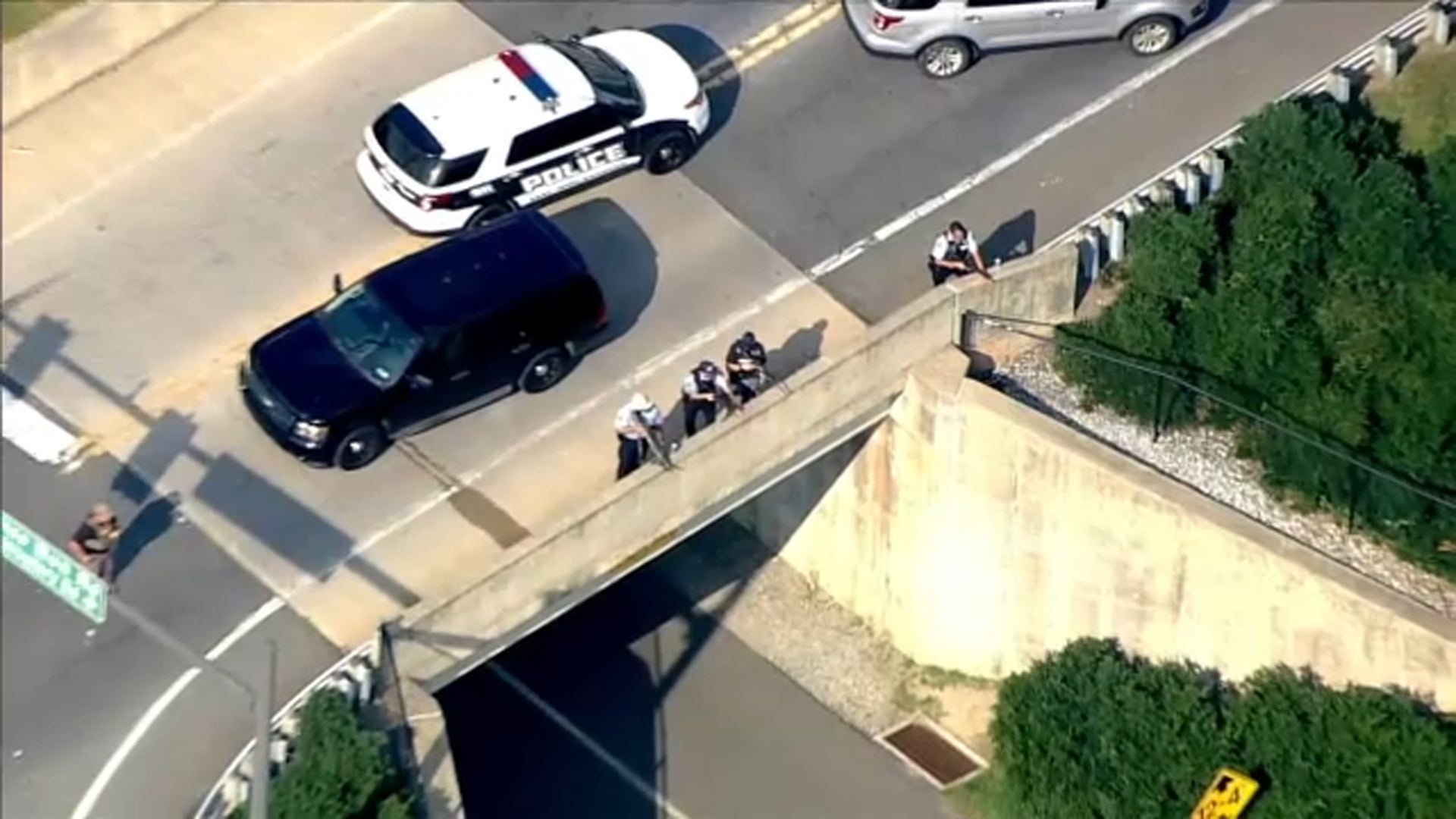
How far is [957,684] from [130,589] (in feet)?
33.7

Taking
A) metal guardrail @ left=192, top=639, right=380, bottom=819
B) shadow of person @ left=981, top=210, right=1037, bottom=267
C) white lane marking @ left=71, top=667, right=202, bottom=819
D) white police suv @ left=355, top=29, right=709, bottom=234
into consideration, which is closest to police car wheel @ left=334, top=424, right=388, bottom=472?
metal guardrail @ left=192, top=639, right=380, bottom=819

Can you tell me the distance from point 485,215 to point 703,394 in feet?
12.6

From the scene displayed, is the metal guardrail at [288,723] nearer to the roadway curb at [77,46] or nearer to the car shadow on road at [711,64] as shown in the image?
the car shadow on road at [711,64]

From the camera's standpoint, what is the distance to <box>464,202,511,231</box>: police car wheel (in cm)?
3309

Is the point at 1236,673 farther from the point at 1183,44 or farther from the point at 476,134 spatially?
the point at 476,134

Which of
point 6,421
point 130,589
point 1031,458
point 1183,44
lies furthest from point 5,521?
point 1183,44

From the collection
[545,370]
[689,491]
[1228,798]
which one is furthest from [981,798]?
[545,370]

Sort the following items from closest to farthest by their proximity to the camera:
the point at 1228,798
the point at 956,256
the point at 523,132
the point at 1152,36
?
1. the point at 1228,798
2. the point at 956,256
3. the point at 523,132
4. the point at 1152,36

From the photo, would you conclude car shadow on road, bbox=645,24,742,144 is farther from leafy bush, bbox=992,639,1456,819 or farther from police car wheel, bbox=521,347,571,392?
leafy bush, bbox=992,639,1456,819

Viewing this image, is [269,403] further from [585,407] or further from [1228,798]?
[1228,798]

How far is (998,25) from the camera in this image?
34875 mm

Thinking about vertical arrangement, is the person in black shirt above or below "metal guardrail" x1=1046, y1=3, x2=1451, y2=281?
below

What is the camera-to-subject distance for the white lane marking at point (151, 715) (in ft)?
98.1

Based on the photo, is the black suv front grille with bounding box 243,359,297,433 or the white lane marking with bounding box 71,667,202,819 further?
the black suv front grille with bounding box 243,359,297,433
